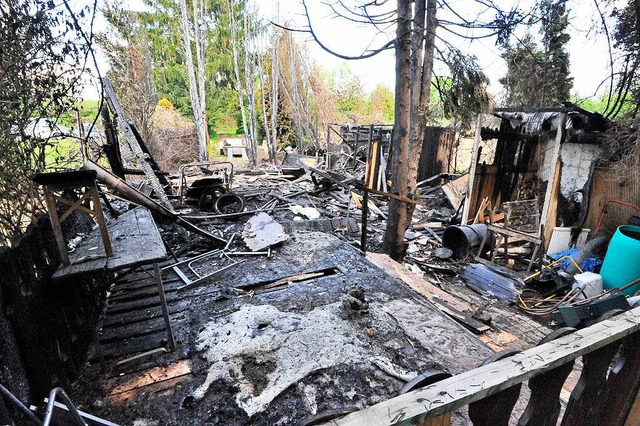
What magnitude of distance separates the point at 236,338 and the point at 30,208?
Result: 2210 millimetres

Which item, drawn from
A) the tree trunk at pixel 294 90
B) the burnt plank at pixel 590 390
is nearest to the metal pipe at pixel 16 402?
the burnt plank at pixel 590 390

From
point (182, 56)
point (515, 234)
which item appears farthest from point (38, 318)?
point (182, 56)

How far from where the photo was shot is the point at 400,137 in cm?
559

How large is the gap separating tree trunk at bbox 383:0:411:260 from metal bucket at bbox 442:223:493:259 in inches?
77.3

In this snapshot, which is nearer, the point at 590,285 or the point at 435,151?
the point at 590,285

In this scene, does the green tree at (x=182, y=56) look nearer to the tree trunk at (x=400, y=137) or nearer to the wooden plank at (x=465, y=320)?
the tree trunk at (x=400, y=137)

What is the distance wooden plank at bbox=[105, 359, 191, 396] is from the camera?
8.66ft

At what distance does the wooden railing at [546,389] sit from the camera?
0.81 m

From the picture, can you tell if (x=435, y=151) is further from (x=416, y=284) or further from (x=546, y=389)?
(x=546, y=389)

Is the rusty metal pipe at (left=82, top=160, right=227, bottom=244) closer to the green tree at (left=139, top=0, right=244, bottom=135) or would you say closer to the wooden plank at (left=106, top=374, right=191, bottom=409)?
the wooden plank at (left=106, top=374, right=191, bottom=409)

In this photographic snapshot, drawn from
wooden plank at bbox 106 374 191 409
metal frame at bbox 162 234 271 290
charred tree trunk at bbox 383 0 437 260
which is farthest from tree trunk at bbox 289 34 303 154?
wooden plank at bbox 106 374 191 409

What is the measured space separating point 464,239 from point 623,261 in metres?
2.71

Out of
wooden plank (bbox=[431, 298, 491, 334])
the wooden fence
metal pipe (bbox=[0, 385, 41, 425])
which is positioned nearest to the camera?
metal pipe (bbox=[0, 385, 41, 425])

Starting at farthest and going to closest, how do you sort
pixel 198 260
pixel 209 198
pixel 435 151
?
pixel 435 151 → pixel 209 198 → pixel 198 260
